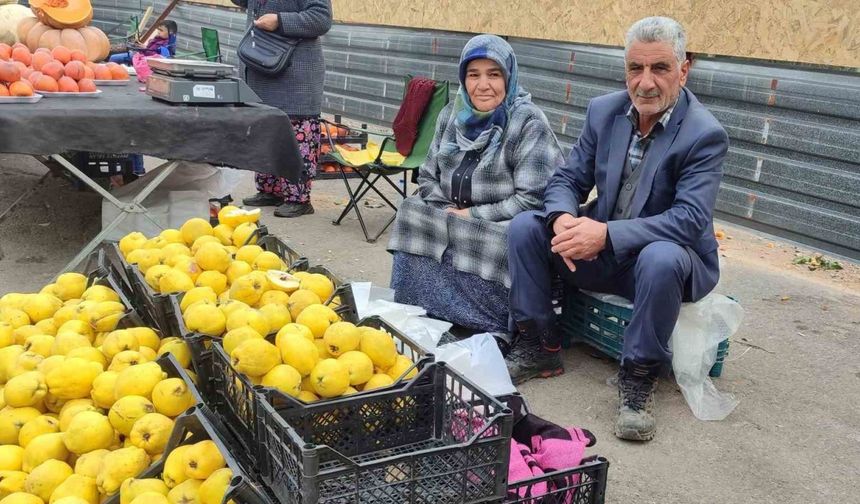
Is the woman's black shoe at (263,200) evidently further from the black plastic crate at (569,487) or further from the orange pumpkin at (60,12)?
the black plastic crate at (569,487)

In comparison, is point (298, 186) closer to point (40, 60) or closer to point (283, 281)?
point (40, 60)

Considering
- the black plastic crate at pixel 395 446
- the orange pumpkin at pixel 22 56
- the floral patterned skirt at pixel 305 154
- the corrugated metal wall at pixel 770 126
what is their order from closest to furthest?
the black plastic crate at pixel 395 446
the orange pumpkin at pixel 22 56
the corrugated metal wall at pixel 770 126
the floral patterned skirt at pixel 305 154

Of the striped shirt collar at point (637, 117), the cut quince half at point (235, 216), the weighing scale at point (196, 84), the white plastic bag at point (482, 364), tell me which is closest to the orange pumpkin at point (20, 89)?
the weighing scale at point (196, 84)

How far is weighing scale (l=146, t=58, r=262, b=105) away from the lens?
15.1 ft

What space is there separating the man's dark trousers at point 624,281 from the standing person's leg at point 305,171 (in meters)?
2.76

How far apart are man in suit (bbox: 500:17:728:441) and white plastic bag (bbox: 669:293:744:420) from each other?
0.32 ft

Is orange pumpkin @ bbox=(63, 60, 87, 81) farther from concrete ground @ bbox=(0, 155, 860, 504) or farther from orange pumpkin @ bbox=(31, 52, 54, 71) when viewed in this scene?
concrete ground @ bbox=(0, 155, 860, 504)

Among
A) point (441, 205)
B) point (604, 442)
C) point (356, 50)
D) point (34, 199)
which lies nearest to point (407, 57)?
point (356, 50)

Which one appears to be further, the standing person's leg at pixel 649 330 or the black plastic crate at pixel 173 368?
the standing person's leg at pixel 649 330

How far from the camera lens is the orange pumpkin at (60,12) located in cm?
677

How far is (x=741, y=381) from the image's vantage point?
379cm

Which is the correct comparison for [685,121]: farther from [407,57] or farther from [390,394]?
[407,57]

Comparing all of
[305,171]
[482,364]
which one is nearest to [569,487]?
[482,364]

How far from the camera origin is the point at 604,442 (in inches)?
128
